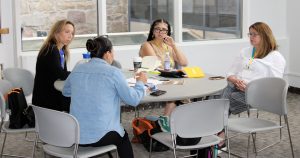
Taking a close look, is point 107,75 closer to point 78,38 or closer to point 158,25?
point 158,25

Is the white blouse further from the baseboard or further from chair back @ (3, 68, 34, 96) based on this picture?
the baseboard

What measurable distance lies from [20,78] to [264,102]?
2.09 m

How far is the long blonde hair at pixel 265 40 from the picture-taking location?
15.9ft

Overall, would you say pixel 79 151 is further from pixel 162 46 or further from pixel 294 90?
pixel 294 90

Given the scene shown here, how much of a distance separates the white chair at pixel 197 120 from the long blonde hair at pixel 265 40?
1.32 m

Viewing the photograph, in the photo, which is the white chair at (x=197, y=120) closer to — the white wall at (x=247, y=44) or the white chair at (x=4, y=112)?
the white chair at (x=4, y=112)

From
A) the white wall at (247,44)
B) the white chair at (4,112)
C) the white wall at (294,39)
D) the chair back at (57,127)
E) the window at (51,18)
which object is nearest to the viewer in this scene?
the chair back at (57,127)

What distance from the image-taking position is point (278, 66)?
4.87 meters

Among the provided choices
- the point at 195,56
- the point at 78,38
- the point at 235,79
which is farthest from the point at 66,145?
the point at 195,56

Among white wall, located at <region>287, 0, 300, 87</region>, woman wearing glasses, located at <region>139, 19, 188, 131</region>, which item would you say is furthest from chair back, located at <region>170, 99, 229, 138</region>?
white wall, located at <region>287, 0, 300, 87</region>

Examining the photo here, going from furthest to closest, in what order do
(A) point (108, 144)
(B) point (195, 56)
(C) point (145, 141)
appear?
(B) point (195, 56) → (C) point (145, 141) → (A) point (108, 144)

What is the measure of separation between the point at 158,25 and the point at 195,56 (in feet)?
5.48

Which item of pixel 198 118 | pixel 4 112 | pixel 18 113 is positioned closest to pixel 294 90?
pixel 198 118

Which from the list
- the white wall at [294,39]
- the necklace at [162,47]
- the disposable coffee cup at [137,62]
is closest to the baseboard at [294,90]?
the white wall at [294,39]
